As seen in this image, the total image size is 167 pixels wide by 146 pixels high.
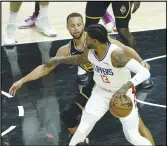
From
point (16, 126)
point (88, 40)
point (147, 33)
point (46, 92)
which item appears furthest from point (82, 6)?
point (88, 40)

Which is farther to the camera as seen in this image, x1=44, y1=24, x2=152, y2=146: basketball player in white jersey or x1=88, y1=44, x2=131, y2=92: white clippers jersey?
x1=88, y1=44, x2=131, y2=92: white clippers jersey

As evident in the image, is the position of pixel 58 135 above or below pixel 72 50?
below

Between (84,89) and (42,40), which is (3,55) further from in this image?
(84,89)

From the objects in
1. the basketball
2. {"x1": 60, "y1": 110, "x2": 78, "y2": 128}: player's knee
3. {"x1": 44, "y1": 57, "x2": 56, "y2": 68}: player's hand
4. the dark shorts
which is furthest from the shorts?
the dark shorts

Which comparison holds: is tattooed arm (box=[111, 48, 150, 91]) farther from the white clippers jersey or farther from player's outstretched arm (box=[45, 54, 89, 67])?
player's outstretched arm (box=[45, 54, 89, 67])

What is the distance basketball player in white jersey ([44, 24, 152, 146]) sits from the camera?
5.36 meters

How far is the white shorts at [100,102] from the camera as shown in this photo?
220 inches

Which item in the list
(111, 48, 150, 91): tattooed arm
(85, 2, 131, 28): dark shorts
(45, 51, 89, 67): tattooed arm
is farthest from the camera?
(85, 2, 131, 28): dark shorts

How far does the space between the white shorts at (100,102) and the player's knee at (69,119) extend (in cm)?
49

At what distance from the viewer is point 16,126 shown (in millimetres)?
6770

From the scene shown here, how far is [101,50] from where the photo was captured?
550 cm

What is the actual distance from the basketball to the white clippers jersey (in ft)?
0.90

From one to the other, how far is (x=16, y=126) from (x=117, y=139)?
130cm

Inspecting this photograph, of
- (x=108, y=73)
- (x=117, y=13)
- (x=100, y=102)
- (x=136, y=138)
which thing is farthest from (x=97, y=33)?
(x=117, y=13)
